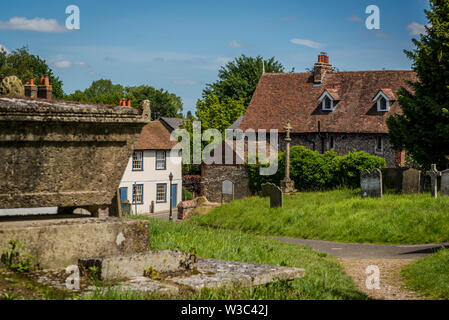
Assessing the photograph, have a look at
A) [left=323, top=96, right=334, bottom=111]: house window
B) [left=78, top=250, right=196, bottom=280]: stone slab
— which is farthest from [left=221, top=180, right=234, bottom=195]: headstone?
[left=78, top=250, right=196, bottom=280]: stone slab

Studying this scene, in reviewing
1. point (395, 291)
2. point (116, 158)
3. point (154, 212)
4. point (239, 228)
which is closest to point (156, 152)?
point (154, 212)

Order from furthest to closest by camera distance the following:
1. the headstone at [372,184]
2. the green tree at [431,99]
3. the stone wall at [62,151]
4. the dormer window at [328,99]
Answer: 1. the dormer window at [328,99]
2. the green tree at [431,99]
3. the headstone at [372,184]
4. the stone wall at [62,151]

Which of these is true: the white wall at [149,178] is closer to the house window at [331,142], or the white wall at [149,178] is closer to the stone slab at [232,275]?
the house window at [331,142]

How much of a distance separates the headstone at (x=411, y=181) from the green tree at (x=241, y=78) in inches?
1736

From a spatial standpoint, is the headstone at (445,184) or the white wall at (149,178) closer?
the headstone at (445,184)

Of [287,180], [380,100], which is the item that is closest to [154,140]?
[380,100]

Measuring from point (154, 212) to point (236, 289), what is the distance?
5382 cm

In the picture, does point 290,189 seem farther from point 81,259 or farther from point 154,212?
point 81,259

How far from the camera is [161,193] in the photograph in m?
61.9

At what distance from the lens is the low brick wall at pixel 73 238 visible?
5855 millimetres

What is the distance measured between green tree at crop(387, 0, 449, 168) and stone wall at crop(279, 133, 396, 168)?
1125 centimetres

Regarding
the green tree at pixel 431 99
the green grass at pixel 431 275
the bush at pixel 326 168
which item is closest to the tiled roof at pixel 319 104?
the bush at pixel 326 168

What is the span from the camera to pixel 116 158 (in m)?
6.57

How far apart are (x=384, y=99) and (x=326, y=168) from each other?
407 inches
